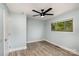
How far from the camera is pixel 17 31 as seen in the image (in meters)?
4.05

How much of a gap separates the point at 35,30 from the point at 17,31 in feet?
8.83

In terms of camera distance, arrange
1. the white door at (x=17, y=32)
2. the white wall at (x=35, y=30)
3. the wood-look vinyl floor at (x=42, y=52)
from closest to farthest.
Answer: the wood-look vinyl floor at (x=42, y=52) → the white door at (x=17, y=32) → the white wall at (x=35, y=30)

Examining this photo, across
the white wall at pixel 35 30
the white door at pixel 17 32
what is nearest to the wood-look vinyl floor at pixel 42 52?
the white door at pixel 17 32

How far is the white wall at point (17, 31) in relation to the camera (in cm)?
386

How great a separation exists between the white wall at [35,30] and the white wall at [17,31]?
2.03 m

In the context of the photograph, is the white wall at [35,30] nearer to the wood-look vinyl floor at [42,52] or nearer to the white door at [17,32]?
the white door at [17,32]

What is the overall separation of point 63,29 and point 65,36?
50cm

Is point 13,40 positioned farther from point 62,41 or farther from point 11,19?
point 62,41

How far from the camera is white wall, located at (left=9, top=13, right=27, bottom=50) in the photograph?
3.86 meters

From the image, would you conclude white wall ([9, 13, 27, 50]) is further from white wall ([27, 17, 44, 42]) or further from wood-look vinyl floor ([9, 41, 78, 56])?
white wall ([27, 17, 44, 42])

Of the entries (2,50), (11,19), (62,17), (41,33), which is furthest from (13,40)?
(41,33)

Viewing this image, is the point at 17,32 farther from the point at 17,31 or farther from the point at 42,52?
the point at 42,52

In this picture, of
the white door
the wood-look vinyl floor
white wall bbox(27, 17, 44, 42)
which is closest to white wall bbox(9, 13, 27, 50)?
the white door

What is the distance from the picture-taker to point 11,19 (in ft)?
12.5
